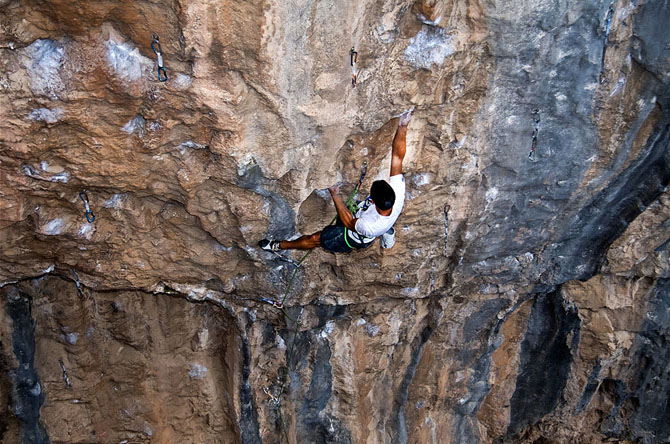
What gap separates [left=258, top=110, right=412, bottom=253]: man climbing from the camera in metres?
3.65

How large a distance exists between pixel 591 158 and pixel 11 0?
3924mm

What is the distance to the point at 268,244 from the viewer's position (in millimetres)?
4262

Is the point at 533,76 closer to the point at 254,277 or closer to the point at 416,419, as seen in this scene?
the point at 254,277

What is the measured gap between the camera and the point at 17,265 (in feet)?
13.5

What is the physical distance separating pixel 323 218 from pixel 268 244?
0.45 meters

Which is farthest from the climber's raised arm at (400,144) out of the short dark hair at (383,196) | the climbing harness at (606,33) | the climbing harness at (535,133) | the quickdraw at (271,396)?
the quickdraw at (271,396)

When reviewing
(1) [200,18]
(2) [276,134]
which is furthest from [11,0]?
(2) [276,134]

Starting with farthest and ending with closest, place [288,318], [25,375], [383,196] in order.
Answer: [288,318] < [25,375] < [383,196]

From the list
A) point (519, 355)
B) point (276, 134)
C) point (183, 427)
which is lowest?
point (183, 427)

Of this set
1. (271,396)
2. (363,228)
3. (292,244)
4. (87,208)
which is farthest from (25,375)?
(363,228)

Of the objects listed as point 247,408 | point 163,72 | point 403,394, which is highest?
point 163,72

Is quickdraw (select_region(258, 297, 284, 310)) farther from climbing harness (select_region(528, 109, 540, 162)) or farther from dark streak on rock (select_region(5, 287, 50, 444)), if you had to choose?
climbing harness (select_region(528, 109, 540, 162))

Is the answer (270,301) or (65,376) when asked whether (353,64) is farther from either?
(65,376)

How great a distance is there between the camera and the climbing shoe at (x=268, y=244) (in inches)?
168
